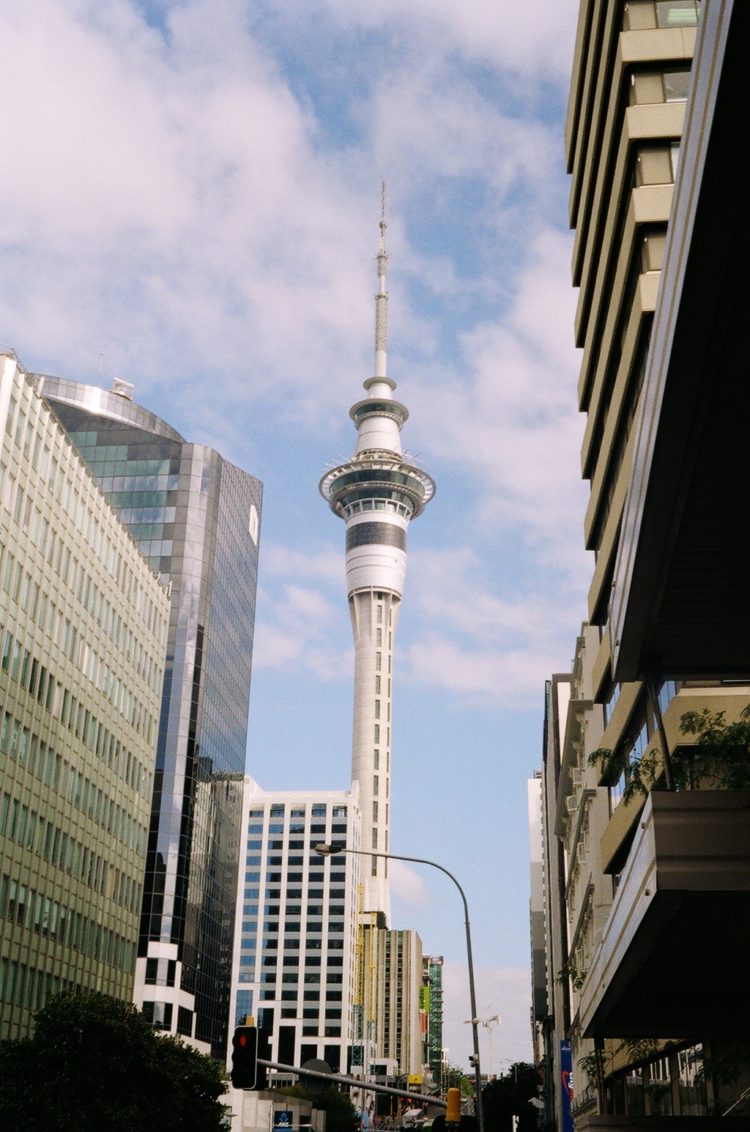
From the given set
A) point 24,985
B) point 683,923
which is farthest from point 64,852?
point 683,923

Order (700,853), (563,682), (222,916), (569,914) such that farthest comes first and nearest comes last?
(222,916) < (563,682) < (569,914) < (700,853)

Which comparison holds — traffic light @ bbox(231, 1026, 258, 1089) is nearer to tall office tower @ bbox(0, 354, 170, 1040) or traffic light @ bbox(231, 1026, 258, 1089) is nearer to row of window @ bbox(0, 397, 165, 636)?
tall office tower @ bbox(0, 354, 170, 1040)

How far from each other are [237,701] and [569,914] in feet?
200

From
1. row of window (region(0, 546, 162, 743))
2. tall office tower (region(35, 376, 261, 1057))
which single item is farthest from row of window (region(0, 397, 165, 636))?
tall office tower (region(35, 376, 261, 1057))

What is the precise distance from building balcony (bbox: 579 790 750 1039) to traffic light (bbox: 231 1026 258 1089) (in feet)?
25.3

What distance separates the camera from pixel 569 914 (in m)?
80.4

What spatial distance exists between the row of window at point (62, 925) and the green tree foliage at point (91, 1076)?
12.0 meters

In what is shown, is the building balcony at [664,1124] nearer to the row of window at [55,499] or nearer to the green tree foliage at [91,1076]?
the green tree foliage at [91,1076]

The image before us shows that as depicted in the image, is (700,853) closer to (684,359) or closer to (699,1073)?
(684,359)

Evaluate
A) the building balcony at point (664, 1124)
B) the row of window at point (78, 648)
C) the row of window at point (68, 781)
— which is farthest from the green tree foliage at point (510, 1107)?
the building balcony at point (664, 1124)

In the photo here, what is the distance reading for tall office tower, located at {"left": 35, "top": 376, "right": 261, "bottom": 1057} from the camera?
112 m

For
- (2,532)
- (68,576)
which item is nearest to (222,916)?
(68,576)

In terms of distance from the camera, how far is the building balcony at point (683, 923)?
11555mm

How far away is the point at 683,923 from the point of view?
13.4m
